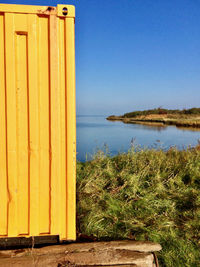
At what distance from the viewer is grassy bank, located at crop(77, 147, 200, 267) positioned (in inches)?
123

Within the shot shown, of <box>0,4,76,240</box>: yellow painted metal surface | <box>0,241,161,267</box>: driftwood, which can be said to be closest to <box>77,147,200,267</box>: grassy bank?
<box>0,241,161,267</box>: driftwood

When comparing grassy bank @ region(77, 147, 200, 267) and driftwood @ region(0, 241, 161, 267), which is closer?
driftwood @ region(0, 241, 161, 267)

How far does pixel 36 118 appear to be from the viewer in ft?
7.95

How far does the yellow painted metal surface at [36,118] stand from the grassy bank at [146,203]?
1147mm

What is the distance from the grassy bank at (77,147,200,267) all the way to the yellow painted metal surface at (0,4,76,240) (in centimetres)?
115

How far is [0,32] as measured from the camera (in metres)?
2.36

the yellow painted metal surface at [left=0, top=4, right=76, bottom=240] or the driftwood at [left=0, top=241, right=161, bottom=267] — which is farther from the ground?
the yellow painted metal surface at [left=0, top=4, right=76, bottom=240]

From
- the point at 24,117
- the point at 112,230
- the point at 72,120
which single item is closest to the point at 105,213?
the point at 112,230

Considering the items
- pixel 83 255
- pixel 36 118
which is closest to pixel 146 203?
pixel 83 255

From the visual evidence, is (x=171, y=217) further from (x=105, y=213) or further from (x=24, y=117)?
(x=24, y=117)

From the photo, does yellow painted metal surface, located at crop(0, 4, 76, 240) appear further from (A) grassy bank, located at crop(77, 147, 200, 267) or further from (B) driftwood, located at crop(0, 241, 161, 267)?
(A) grassy bank, located at crop(77, 147, 200, 267)

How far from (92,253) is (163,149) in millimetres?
5455

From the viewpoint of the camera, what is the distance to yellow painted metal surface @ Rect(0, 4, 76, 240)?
2.37m

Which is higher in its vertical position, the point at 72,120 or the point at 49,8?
the point at 49,8
